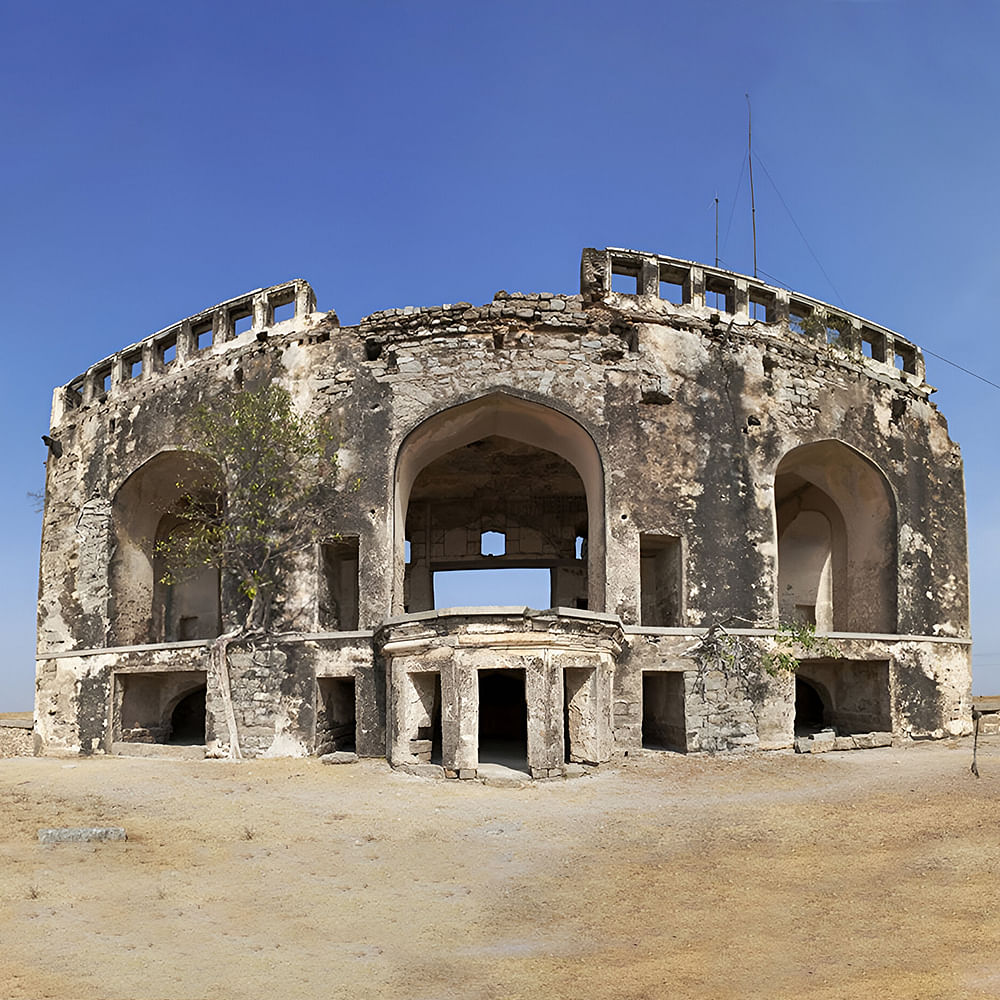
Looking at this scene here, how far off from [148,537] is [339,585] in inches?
214

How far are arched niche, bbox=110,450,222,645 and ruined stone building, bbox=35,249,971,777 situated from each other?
6 cm

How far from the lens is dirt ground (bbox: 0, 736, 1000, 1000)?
18.2ft

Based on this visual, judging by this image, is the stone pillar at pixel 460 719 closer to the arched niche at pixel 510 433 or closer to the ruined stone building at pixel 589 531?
the ruined stone building at pixel 589 531

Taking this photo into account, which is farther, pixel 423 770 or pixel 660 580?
pixel 660 580

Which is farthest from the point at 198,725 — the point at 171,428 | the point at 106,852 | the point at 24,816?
the point at 106,852

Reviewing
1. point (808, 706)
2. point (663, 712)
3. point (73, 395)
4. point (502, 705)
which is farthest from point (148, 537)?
point (808, 706)

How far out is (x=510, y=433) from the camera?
57.2 ft

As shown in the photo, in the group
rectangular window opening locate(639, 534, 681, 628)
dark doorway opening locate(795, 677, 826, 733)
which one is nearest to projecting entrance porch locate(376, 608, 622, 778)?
rectangular window opening locate(639, 534, 681, 628)

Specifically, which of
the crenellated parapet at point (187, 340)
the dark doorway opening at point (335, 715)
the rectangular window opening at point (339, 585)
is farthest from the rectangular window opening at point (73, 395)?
the dark doorway opening at point (335, 715)

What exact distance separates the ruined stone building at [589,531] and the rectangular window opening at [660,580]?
0.22 feet

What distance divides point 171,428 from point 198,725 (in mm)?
6646

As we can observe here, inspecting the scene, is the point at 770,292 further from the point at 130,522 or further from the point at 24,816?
the point at 24,816

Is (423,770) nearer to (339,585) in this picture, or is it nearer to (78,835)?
(78,835)

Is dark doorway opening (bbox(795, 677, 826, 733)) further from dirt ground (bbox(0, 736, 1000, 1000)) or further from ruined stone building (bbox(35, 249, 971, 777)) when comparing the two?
dirt ground (bbox(0, 736, 1000, 1000))
